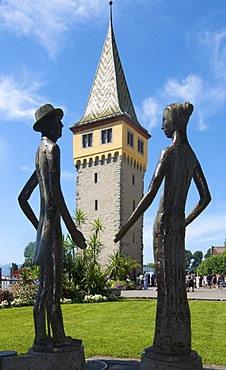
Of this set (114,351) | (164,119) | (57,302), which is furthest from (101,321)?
(164,119)

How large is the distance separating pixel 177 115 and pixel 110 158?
38.4 metres

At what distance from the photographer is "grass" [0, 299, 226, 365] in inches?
273

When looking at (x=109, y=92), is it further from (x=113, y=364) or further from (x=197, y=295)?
(x=113, y=364)

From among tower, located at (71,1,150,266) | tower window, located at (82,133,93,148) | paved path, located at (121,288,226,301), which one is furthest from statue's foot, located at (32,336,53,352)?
Answer: tower window, located at (82,133,93,148)

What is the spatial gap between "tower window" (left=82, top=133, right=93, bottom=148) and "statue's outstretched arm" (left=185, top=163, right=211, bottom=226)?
39932mm

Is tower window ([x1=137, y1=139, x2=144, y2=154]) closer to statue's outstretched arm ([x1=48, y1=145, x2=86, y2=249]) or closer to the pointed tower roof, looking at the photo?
the pointed tower roof

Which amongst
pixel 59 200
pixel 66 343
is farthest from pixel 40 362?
pixel 59 200

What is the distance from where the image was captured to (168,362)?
3752 mm

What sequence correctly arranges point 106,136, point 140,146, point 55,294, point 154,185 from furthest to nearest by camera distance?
point 140,146, point 106,136, point 55,294, point 154,185

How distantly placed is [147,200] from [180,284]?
88 cm

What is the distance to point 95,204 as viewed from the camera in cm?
4262

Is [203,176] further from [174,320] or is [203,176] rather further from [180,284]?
[174,320]

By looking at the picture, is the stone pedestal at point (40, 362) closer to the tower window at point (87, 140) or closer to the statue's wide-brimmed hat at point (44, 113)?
the statue's wide-brimmed hat at point (44, 113)

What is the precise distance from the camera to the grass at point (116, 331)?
693 centimetres
